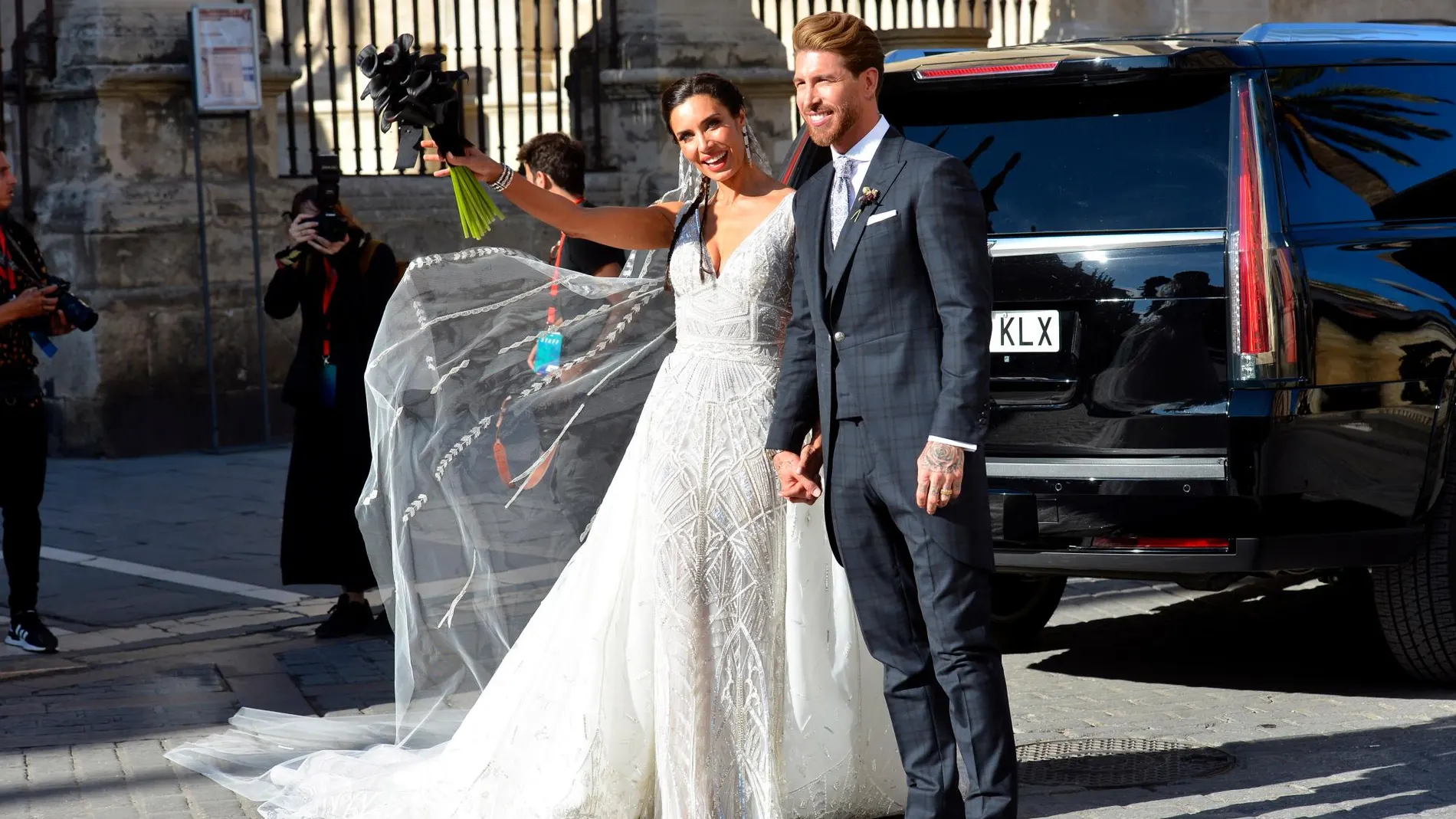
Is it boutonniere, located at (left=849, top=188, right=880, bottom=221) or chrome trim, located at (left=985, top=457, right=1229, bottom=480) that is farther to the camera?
chrome trim, located at (left=985, top=457, right=1229, bottom=480)

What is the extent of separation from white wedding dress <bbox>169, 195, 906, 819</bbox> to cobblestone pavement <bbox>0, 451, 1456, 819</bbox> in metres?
0.59

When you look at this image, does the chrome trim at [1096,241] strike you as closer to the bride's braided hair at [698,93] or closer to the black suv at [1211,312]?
the black suv at [1211,312]

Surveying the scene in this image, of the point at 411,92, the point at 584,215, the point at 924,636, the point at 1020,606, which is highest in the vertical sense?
the point at 411,92

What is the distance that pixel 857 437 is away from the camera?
4031 millimetres

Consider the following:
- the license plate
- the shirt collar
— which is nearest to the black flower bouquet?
the shirt collar

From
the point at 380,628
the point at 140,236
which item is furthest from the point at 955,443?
the point at 140,236

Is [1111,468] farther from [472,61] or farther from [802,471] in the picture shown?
[472,61]

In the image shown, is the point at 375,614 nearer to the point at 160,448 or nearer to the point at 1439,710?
the point at 1439,710

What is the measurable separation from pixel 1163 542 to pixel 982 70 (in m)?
1.46

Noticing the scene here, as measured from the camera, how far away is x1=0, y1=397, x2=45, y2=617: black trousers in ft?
22.2

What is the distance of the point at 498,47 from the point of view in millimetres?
13523

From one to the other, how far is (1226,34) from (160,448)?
7.54 metres

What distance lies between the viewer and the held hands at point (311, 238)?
7.08 m

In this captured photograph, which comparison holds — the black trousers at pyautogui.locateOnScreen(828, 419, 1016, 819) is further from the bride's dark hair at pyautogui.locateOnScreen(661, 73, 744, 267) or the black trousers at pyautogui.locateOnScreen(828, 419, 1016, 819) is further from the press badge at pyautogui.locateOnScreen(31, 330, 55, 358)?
the press badge at pyautogui.locateOnScreen(31, 330, 55, 358)
